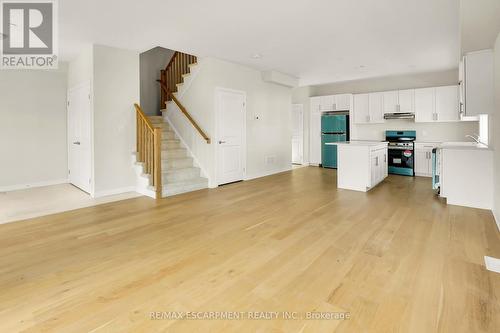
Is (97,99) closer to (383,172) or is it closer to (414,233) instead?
(414,233)

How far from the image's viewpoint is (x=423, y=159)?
7180 mm

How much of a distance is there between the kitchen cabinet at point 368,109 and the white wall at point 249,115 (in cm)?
196

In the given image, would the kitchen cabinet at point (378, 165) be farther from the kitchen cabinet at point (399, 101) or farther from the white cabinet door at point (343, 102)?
the white cabinet door at point (343, 102)

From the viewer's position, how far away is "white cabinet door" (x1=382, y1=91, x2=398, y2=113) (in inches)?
296

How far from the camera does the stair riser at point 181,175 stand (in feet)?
17.9

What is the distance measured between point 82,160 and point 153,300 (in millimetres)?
4568

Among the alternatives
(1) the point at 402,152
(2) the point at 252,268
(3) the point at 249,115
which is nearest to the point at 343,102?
(1) the point at 402,152

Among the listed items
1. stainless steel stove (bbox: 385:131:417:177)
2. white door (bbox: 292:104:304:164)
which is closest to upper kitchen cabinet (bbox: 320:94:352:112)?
white door (bbox: 292:104:304:164)

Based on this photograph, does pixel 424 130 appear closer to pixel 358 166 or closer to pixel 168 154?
pixel 358 166

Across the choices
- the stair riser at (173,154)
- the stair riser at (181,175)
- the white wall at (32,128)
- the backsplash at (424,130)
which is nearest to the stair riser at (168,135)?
the stair riser at (173,154)

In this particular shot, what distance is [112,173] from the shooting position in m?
5.24

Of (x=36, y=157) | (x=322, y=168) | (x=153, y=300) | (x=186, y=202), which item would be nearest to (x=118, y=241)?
(x=153, y=300)

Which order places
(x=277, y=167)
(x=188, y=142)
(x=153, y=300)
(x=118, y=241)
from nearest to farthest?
(x=153, y=300) < (x=118, y=241) < (x=188, y=142) < (x=277, y=167)

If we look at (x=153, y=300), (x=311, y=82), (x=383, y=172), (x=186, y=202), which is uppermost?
(x=311, y=82)
